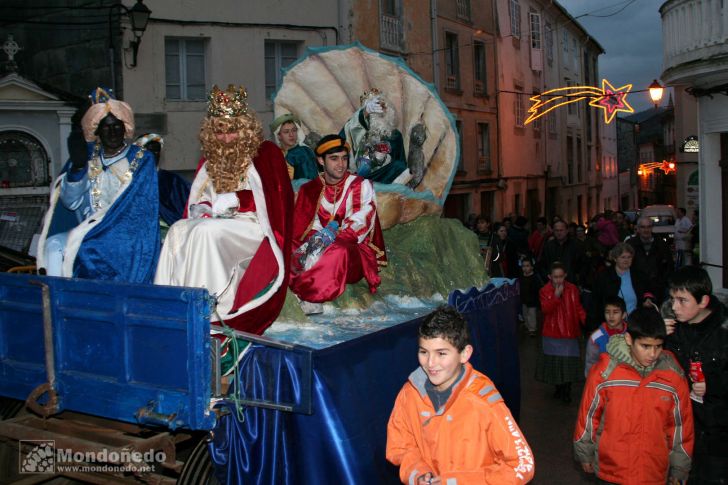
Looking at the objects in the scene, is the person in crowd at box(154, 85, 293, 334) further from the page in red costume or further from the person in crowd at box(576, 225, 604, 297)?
the person in crowd at box(576, 225, 604, 297)

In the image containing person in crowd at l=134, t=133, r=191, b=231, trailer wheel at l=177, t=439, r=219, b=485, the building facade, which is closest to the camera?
trailer wheel at l=177, t=439, r=219, b=485

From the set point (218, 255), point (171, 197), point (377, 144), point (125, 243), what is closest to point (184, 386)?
point (218, 255)

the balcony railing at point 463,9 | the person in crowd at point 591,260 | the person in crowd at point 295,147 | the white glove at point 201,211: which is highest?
the balcony railing at point 463,9

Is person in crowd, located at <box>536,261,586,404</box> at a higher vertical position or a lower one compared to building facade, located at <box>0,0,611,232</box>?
lower

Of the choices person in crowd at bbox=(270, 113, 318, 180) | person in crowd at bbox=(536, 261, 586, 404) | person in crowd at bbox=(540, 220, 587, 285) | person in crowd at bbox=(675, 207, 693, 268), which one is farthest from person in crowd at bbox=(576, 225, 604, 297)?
person in crowd at bbox=(270, 113, 318, 180)

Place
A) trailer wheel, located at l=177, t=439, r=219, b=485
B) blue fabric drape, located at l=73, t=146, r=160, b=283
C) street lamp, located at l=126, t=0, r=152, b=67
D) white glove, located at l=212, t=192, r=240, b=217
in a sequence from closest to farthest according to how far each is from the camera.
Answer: trailer wheel, located at l=177, t=439, r=219, b=485 < blue fabric drape, located at l=73, t=146, r=160, b=283 < white glove, located at l=212, t=192, r=240, b=217 < street lamp, located at l=126, t=0, r=152, b=67

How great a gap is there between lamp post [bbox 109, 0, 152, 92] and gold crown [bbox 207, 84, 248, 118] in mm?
7775

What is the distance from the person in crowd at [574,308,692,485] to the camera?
4004 mm

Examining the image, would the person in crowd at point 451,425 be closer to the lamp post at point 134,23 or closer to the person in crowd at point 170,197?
the person in crowd at point 170,197

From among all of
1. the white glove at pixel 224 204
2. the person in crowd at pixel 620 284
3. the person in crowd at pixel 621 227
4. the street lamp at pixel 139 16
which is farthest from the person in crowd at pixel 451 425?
the person in crowd at pixel 621 227

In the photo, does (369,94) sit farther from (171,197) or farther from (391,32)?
(391,32)

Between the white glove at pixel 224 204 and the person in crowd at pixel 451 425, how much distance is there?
2261 millimetres

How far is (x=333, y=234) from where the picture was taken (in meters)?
5.80

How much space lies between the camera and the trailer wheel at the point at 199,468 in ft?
14.4
